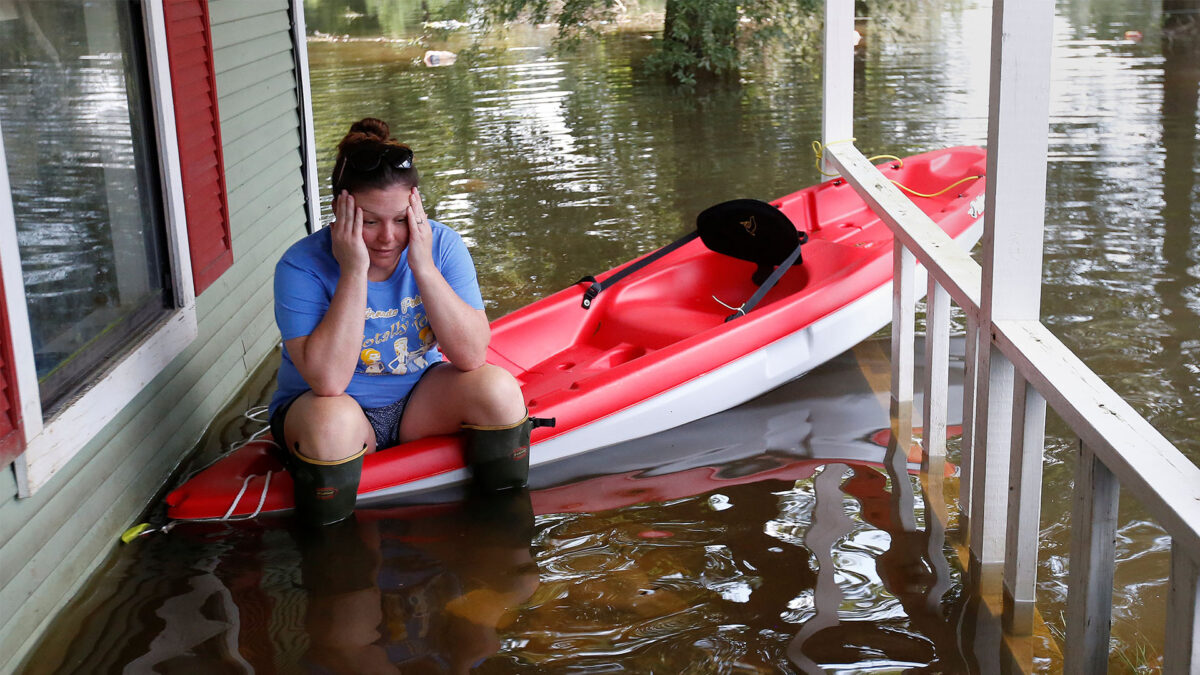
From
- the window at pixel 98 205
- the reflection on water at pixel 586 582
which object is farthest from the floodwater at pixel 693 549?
the window at pixel 98 205

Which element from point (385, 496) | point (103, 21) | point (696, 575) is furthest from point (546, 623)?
point (103, 21)

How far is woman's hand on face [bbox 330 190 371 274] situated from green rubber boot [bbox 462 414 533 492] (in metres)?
0.66

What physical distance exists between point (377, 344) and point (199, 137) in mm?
1237

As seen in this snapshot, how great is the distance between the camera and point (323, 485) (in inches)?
128

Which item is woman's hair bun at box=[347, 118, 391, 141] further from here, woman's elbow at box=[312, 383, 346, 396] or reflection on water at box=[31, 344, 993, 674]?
reflection on water at box=[31, 344, 993, 674]

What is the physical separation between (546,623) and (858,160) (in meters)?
2.53

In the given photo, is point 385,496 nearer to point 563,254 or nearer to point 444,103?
point 563,254

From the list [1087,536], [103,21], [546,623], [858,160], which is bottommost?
[546,623]

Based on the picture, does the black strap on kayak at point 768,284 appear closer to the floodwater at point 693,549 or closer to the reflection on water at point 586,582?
the floodwater at point 693,549

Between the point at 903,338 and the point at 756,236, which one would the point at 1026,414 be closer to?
the point at 903,338

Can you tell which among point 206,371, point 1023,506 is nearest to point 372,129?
point 206,371

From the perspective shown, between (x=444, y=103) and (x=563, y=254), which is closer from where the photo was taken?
(x=563, y=254)

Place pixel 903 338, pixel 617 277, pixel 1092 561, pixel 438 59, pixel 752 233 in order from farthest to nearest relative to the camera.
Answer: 1. pixel 438 59
2. pixel 617 277
3. pixel 752 233
4. pixel 903 338
5. pixel 1092 561

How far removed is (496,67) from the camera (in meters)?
14.0
